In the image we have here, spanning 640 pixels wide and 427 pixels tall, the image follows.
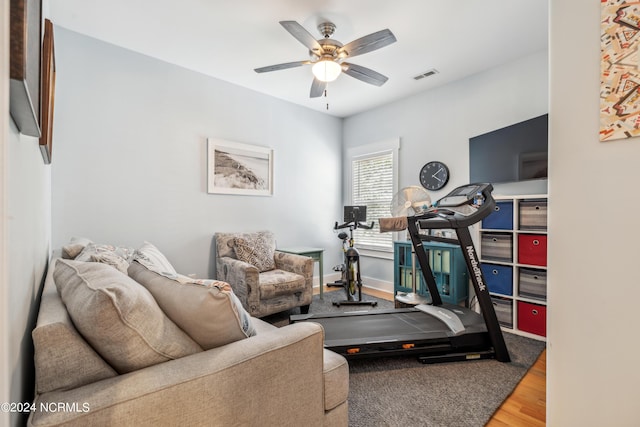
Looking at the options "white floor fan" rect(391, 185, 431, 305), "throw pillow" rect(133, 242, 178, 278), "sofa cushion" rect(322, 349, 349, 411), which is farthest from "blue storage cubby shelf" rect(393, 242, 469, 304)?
"throw pillow" rect(133, 242, 178, 278)

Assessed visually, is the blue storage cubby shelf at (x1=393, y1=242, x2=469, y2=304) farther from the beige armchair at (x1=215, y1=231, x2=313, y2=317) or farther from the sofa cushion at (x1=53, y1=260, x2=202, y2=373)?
the sofa cushion at (x1=53, y1=260, x2=202, y2=373)

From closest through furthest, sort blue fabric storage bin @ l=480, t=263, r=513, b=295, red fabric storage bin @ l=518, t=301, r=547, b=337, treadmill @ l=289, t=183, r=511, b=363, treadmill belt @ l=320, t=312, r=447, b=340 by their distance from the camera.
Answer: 1. treadmill @ l=289, t=183, r=511, b=363
2. treadmill belt @ l=320, t=312, r=447, b=340
3. red fabric storage bin @ l=518, t=301, r=547, b=337
4. blue fabric storage bin @ l=480, t=263, r=513, b=295

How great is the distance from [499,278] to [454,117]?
2010 millimetres

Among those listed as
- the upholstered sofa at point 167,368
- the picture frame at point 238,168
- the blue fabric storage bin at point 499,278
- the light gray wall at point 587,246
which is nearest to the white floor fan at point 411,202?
the blue fabric storage bin at point 499,278

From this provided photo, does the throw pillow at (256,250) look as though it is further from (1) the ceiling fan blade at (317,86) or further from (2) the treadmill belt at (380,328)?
(1) the ceiling fan blade at (317,86)

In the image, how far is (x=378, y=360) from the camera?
89.5 inches

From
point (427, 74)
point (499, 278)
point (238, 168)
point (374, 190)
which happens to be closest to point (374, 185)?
point (374, 190)

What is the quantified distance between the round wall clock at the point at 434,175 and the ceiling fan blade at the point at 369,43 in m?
1.97

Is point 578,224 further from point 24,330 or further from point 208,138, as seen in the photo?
point 208,138

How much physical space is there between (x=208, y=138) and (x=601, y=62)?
3404 mm

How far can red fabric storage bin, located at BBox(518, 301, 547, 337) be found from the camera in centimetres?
256

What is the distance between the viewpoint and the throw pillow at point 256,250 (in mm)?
3367

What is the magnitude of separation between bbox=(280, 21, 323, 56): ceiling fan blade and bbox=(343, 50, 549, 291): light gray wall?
2056 millimetres

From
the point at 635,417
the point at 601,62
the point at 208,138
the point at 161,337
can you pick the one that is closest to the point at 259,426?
the point at 161,337
